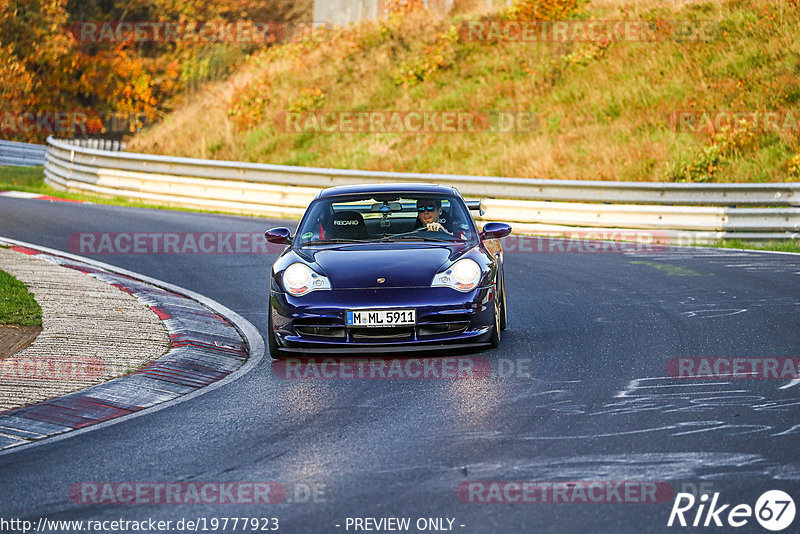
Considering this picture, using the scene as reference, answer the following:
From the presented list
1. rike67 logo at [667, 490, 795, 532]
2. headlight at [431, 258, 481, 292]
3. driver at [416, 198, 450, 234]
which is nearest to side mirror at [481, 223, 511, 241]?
driver at [416, 198, 450, 234]

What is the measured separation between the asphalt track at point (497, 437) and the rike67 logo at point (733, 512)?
0.05 m

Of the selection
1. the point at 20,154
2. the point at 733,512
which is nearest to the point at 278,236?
the point at 733,512

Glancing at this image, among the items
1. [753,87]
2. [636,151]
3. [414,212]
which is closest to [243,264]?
[414,212]

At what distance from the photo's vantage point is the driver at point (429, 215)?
9961mm

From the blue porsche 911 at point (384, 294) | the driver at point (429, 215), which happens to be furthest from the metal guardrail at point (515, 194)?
the blue porsche 911 at point (384, 294)

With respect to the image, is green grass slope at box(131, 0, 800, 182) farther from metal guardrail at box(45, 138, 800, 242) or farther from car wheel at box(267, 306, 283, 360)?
car wheel at box(267, 306, 283, 360)

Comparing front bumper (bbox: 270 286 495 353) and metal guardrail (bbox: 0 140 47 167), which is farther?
metal guardrail (bbox: 0 140 47 167)

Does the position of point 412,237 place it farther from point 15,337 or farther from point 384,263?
point 15,337

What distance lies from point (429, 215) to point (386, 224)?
682mm

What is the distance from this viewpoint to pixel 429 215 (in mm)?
10070

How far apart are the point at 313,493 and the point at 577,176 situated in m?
18.8

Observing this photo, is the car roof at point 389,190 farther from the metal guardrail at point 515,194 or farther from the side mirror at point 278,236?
the metal guardrail at point 515,194

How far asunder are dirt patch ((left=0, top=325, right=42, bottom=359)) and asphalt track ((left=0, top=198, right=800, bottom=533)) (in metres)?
2.00

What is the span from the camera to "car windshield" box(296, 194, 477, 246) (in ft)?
32.3
